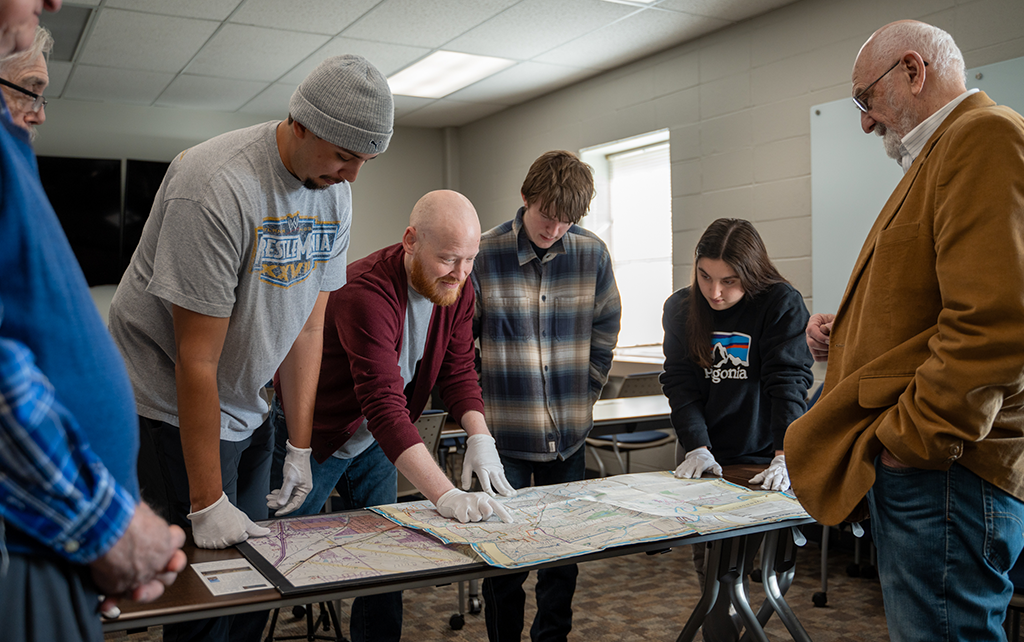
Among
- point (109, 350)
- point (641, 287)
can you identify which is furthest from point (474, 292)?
point (641, 287)

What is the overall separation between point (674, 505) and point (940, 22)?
273 centimetres

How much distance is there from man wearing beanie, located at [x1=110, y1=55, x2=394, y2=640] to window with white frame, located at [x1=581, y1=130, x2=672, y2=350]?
3.65m

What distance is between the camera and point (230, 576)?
1.17 m

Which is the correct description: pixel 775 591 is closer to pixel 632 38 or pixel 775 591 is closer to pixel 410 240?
pixel 410 240

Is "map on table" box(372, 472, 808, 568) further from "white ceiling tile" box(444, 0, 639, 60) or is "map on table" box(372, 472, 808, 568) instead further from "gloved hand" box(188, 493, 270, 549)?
"white ceiling tile" box(444, 0, 639, 60)

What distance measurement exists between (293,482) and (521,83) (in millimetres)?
4359

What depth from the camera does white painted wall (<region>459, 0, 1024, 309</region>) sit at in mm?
3287

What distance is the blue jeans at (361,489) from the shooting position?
1792 mm

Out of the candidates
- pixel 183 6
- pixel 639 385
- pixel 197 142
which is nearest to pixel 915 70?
pixel 639 385

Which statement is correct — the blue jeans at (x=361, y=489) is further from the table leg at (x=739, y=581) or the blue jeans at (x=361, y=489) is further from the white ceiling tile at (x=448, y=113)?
the white ceiling tile at (x=448, y=113)

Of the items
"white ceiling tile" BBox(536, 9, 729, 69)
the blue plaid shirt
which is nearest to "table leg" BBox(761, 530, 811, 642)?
the blue plaid shirt

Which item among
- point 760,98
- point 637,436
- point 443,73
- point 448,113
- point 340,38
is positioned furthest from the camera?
point 448,113

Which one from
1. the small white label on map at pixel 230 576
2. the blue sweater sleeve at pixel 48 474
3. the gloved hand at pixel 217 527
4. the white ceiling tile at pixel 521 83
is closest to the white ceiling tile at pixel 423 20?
the white ceiling tile at pixel 521 83

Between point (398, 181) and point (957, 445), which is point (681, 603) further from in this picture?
point (398, 181)
